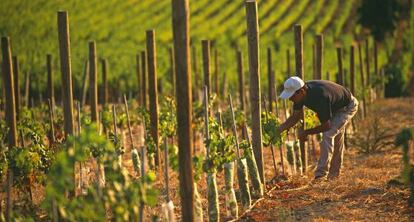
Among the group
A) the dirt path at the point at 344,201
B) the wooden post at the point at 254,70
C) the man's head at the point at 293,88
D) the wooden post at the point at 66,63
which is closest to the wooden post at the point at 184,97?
the dirt path at the point at 344,201

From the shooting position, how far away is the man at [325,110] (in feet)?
33.0

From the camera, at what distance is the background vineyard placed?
30672mm

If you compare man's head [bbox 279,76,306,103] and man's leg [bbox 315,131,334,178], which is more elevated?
man's head [bbox 279,76,306,103]

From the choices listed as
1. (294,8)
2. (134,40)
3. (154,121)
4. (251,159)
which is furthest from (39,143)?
(294,8)

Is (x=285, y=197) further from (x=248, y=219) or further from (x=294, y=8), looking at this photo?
(x=294, y=8)

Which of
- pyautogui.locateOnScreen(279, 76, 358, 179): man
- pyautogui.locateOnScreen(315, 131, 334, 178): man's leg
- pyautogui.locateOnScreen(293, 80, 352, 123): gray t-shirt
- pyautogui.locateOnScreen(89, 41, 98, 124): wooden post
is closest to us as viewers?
pyautogui.locateOnScreen(279, 76, 358, 179): man

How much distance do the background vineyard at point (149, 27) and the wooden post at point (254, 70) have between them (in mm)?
17141

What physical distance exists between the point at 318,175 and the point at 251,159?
5.84 ft

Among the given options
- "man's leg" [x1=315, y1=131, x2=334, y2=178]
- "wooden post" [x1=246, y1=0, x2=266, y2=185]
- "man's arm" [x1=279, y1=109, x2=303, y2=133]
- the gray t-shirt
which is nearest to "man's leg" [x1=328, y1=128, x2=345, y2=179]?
"man's leg" [x1=315, y1=131, x2=334, y2=178]

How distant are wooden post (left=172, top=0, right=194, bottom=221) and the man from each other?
2.90 metres

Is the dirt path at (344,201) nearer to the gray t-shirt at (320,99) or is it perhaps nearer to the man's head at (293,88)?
the gray t-shirt at (320,99)

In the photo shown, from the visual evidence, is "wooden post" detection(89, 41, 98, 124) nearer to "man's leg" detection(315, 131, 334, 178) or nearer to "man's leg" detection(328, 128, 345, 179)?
"man's leg" detection(315, 131, 334, 178)

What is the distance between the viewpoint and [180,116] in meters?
7.24

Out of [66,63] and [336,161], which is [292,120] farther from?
[66,63]
